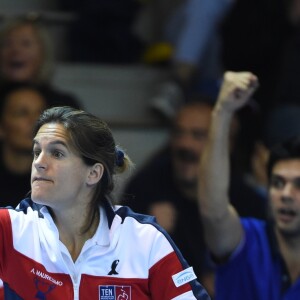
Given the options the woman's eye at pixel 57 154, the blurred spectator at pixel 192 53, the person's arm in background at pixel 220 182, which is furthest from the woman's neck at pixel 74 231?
the blurred spectator at pixel 192 53

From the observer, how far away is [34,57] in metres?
6.28

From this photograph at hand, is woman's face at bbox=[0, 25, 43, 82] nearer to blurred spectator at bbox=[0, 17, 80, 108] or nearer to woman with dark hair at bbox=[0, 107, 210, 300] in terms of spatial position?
blurred spectator at bbox=[0, 17, 80, 108]

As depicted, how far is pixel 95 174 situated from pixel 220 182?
1.12 meters

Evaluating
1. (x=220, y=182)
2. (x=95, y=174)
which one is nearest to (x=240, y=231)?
(x=220, y=182)

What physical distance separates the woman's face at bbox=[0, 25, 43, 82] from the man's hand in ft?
5.53

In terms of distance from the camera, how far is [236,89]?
475cm

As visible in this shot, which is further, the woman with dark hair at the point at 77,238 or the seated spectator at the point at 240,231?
the seated spectator at the point at 240,231

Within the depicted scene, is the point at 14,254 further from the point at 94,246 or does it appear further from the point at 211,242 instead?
the point at 211,242

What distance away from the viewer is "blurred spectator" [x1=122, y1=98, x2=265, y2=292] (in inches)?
224

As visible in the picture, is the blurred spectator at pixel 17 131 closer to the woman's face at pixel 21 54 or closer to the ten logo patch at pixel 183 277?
the woman's face at pixel 21 54

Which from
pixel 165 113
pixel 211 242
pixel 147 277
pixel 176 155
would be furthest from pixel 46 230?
pixel 165 113

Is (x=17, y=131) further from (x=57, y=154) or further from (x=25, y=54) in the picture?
(x=57, y=154)

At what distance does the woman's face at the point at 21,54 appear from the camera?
6238 mm

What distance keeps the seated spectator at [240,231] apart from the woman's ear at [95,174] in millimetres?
1087
